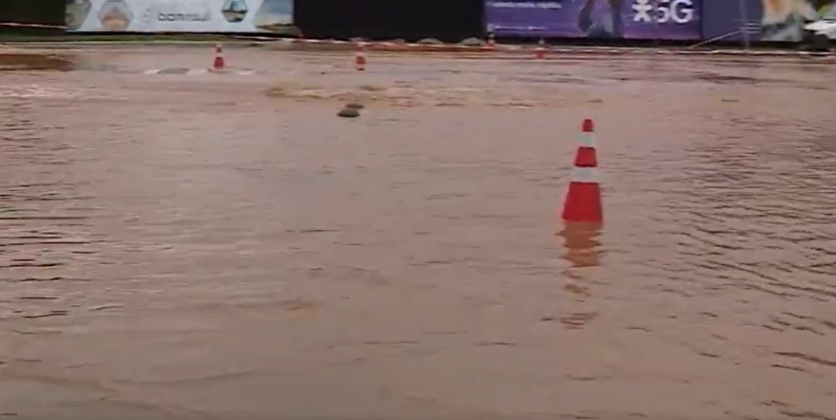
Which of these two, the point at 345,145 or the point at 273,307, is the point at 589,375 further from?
the point at 345,145

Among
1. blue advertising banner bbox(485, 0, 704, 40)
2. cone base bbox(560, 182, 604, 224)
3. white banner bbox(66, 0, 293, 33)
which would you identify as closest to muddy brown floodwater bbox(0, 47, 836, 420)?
cone base bbox(560, 182, 604, 224)

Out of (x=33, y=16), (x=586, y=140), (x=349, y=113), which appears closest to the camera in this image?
(x=586, y=140)

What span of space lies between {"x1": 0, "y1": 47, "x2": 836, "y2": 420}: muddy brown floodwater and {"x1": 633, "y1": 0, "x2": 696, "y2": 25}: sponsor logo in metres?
22.4

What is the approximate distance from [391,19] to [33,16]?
31.4ft

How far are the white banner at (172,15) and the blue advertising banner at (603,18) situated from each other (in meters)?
6.08

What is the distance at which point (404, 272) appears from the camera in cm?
677

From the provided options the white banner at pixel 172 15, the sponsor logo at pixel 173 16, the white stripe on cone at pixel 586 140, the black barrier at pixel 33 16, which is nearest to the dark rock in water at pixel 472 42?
the white banner at pixel 172 15

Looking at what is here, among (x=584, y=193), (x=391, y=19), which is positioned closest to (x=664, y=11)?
(x=391, y=19)

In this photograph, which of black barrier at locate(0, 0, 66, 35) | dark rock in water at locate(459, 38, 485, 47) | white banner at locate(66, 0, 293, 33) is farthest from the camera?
black barrier at locate(0, 0, 66, 35)

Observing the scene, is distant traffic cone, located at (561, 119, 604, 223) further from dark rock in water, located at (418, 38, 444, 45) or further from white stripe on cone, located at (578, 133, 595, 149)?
dark rock in water, located at (418, 38, 444, 45)

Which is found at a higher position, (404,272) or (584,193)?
(584,193)

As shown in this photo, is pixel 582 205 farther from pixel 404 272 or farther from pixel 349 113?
pixel 349 113

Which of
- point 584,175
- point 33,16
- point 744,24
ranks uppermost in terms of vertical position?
point 33,16

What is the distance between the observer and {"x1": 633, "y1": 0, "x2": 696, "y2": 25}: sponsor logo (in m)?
36.4
